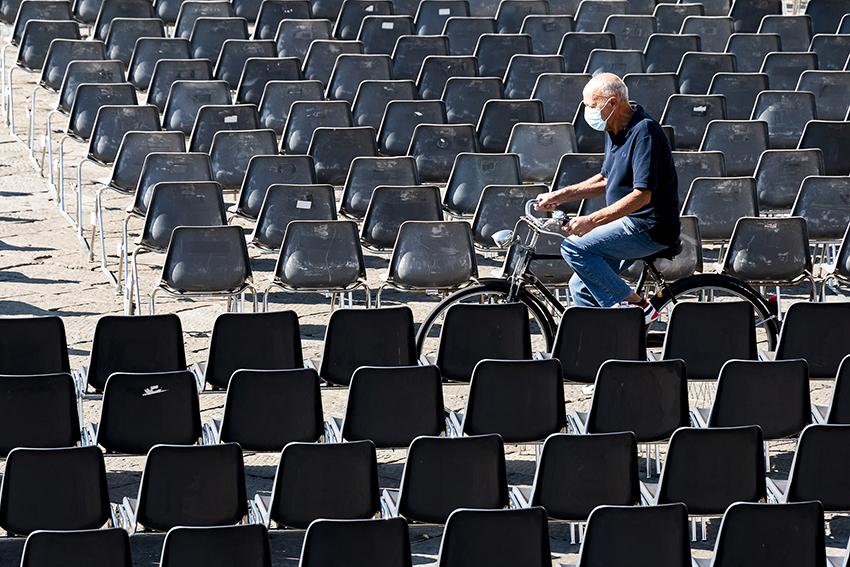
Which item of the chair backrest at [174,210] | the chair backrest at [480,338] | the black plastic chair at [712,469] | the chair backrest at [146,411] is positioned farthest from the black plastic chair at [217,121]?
the black plastic chair at [712,469]

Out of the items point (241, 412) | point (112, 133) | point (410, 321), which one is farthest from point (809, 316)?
point (112, 133)

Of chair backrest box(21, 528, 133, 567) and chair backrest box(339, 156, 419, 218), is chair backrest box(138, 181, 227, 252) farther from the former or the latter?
chair backrest box(21, 528, 133, 567)

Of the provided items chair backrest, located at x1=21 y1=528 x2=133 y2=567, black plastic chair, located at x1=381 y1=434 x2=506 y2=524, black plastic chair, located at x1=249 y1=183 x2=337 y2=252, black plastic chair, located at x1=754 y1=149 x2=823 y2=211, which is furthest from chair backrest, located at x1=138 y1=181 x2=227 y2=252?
chair backrest, located at x1=21 y1=528 x2=133 y2=567

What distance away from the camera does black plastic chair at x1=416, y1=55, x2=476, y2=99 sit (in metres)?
9.64

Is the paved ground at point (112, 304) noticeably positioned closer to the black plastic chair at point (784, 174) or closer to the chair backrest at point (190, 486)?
the chair backrest at point (190, 486)

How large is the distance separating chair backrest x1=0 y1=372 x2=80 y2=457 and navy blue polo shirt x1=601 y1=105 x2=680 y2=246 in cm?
264

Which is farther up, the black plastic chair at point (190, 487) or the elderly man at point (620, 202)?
the elderly man at point (620, 202)

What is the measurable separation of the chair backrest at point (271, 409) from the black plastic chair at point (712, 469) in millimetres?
1351

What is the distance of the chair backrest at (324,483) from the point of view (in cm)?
429

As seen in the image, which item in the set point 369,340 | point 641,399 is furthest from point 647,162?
point 369,340

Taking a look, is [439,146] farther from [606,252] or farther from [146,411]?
[146,411]

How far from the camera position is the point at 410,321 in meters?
5.48

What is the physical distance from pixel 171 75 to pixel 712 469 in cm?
597

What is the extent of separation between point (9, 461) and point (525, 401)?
1958 millimetres
